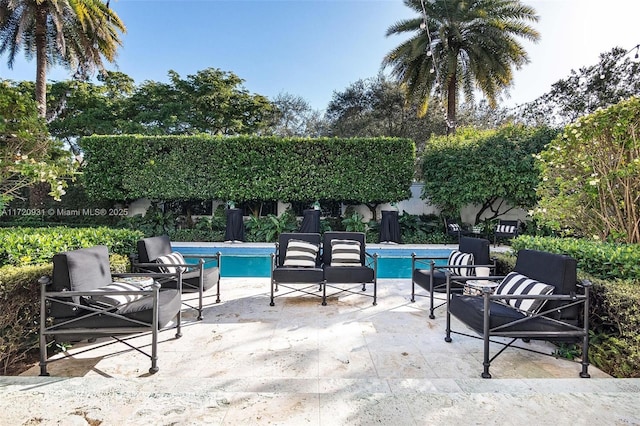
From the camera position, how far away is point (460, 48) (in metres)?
13.1

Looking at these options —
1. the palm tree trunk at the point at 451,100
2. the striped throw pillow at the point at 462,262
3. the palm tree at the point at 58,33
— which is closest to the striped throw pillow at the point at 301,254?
the striped throw pillow at the point at 462,262

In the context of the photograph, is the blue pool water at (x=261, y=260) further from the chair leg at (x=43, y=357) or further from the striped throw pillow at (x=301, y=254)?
the chair leg at (x=43, y=357)

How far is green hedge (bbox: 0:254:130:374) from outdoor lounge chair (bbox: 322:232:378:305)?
3170 millimetres

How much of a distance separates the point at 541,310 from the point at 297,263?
124 inches

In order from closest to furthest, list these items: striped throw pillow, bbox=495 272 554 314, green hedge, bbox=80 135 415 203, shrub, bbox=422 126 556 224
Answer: striped throw pillow, bbox=495 272 554 314, shrub, bbox=422 126 556 224, green hedge, bbox=80 135 415 203

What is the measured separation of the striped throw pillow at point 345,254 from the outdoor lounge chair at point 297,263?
0.27 m

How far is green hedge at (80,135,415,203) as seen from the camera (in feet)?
40.2

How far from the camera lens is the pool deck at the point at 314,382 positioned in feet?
6.74

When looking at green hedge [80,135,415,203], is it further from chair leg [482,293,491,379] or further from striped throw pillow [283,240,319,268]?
chair leg [482,293,491,379]

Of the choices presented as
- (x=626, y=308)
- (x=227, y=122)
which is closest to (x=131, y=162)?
(x=227, y=122)

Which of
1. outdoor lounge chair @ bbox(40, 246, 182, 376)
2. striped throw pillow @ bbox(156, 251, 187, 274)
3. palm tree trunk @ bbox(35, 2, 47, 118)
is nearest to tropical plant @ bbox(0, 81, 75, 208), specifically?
striped throw pillow @ bbox(156, 251, 187, 274)

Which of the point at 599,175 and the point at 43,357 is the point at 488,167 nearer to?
the point at 599,175

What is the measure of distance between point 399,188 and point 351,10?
6207mm

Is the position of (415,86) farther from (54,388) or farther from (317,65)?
(54,388)
